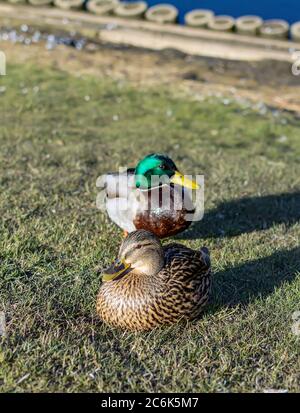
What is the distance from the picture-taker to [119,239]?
15.5 feet

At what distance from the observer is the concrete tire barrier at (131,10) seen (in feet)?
39.7

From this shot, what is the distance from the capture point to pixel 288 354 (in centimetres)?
343

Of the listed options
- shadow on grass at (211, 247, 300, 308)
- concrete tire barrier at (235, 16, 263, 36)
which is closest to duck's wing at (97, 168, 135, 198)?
shadow on grass at (211, 247, 300, 308)

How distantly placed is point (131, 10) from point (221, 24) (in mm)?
1692

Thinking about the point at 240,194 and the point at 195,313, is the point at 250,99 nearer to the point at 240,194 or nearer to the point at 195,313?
the point at 240,194

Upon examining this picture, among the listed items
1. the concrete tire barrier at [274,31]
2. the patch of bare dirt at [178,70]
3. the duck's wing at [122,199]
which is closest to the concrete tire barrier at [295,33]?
the concrete tire barrier at [274,31]

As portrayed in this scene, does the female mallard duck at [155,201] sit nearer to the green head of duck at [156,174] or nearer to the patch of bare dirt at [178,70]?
the green head of duck at [156,174]

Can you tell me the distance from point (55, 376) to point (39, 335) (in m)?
0.34

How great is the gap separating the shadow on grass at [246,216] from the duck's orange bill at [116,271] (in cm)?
133

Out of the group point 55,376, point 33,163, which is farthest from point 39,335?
point 33,163

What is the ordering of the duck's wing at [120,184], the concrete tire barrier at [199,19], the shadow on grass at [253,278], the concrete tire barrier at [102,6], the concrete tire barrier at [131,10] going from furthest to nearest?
the concrete tire barrier at [102,6] < the concrete tire barrier at [131,10] < the concrete tire barrier at [199,19] < the duck's wing at [120,184] < the shadow on grass at [253,278]

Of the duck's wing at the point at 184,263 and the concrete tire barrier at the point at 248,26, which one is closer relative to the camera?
the duck's wing at the point at 184,263

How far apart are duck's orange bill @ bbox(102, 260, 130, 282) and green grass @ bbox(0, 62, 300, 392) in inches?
10.9
